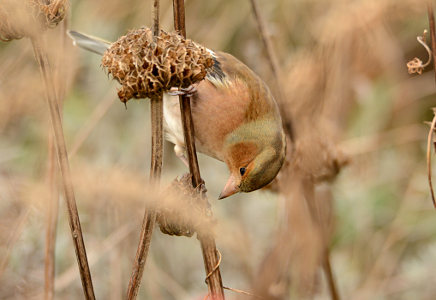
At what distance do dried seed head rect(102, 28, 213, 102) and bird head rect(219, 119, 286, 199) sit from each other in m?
1.19

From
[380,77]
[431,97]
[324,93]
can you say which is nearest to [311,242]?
[324,93]

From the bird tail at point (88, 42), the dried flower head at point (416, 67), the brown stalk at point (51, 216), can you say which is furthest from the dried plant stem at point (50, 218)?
the dried flower head at point (416, 67)

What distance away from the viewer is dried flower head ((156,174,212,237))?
166cm

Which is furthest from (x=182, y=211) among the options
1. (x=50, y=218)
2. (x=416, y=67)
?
(x=416, y=67)

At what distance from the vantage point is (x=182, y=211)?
64.9 inches

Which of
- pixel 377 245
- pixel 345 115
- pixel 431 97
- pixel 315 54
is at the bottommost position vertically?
pixel 377 245

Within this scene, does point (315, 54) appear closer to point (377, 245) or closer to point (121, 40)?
point (377, 245)

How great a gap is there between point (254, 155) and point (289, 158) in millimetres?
185

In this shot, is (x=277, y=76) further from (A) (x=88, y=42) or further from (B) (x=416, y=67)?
(A) (x=88, y=42)

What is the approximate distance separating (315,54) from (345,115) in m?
1.10

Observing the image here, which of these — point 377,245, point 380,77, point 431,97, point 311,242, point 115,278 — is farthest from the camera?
point 431,97

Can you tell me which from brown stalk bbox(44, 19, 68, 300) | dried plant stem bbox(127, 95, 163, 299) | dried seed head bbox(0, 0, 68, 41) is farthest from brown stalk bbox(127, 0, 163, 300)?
brown stalk bbox(44, 19, 68, 300)

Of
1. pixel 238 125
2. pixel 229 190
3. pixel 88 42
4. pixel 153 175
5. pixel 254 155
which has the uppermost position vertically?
pixel 88 42

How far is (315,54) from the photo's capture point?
10.9 feet
